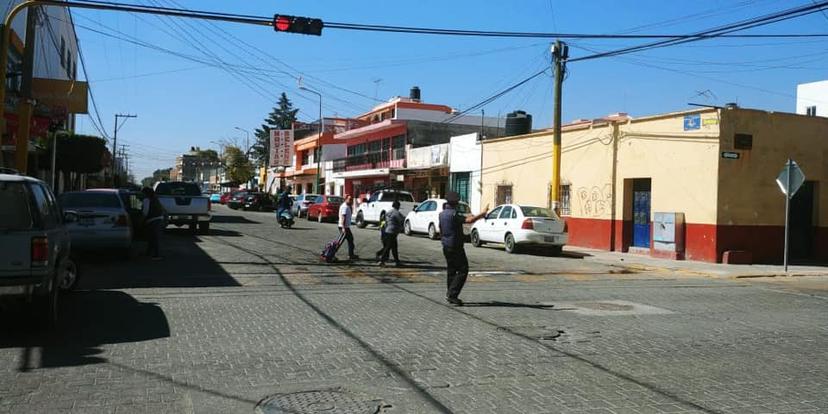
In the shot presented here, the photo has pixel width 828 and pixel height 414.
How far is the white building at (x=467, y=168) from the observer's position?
30.8m

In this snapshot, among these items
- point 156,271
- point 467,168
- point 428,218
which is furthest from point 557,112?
point 156,271

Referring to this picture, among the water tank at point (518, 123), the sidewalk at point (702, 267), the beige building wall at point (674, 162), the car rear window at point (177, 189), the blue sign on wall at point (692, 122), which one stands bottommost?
the sidewalk at point (702, 267)

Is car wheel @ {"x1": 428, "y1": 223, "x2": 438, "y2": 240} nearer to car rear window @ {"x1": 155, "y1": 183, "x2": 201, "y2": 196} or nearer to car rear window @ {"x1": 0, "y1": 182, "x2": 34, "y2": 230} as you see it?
car rear window @ {"x1": 155, "y1": 183, "x2": 201, "y2": 196}

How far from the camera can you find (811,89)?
46.8 meters

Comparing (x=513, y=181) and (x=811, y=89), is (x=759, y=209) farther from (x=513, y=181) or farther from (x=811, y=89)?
(x=811, y=89)

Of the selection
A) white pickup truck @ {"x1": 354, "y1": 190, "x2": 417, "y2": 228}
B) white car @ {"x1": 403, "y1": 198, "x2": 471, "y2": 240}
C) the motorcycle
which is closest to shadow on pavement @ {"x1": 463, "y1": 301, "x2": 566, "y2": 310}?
white car @ {"x1": 403, "y1": 198, "x2": 471, "y2": 240}

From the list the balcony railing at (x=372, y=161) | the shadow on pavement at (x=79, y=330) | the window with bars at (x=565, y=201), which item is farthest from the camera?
the balcony railing at (x=372, y=161)

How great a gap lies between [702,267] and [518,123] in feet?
52.6

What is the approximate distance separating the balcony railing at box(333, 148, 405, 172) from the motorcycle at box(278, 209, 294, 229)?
13.2 metres

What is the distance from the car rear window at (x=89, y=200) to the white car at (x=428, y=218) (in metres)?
12.4

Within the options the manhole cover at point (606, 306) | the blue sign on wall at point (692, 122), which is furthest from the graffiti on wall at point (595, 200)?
the manhole cover at point (606, 306)

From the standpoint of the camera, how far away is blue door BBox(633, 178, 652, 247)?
21531 mm

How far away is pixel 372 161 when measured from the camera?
46.1 meters

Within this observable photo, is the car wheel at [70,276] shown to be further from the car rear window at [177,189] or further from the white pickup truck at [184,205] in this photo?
the car rear window at [177,189]
